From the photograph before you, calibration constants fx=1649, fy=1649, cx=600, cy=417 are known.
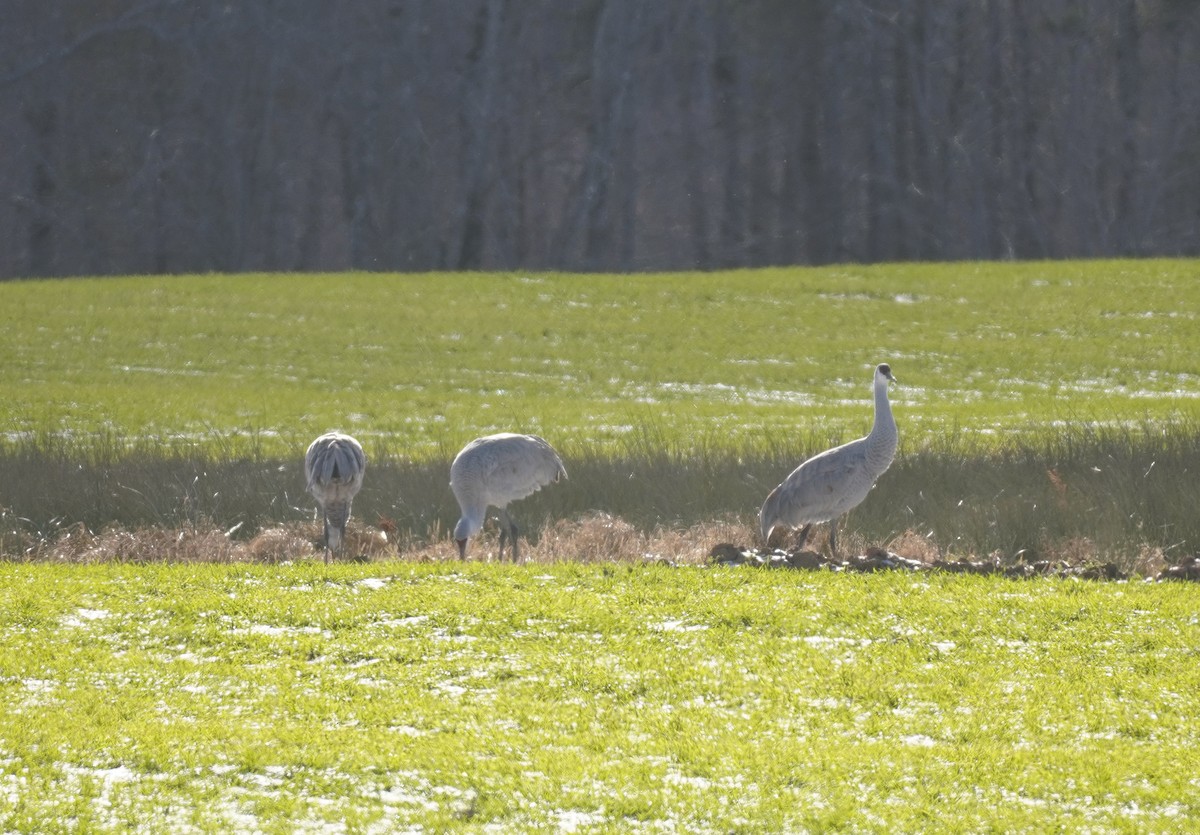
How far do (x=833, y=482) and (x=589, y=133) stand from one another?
54.8 metres

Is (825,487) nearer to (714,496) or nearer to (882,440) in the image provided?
(882,440)

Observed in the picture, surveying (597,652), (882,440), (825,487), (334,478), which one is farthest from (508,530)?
(597,652)

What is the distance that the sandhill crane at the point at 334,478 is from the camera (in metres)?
15.0

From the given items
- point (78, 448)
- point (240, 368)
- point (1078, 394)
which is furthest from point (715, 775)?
point (240, 368)

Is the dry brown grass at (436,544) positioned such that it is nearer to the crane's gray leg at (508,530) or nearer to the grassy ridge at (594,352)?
the crane's gray leg at (508,530)

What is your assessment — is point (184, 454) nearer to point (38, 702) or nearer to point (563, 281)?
point (38, 702)

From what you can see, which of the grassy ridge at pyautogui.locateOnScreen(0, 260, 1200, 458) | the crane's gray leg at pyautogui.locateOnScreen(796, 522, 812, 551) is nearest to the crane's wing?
the crane's gray leg at pyautogui.locateOnScreen(796, 522, 812, 551)

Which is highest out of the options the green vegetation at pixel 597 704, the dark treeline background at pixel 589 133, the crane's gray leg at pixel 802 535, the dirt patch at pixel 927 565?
the dark treeline background at pixel 589 133

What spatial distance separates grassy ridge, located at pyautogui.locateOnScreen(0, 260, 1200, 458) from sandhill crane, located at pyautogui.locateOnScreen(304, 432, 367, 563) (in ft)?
28.4

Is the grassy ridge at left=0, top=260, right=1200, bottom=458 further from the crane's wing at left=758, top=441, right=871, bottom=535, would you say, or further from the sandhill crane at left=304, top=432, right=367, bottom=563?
the sandhill crane at left=304, top=432, right=367, bottom=563

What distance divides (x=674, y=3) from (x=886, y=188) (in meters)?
11.7

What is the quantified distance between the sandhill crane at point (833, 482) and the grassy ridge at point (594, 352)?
25.8ft

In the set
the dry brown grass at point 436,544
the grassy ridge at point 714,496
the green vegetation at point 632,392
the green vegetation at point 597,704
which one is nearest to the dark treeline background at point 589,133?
the green vegetation at point 632,392

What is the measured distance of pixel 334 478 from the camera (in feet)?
49.0
